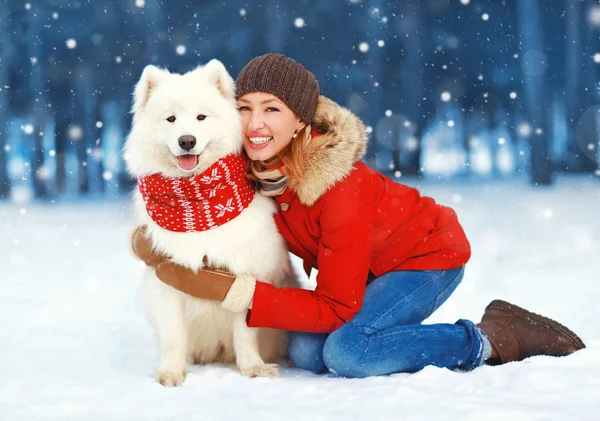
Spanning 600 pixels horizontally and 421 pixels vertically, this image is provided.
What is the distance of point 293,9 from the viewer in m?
9.70

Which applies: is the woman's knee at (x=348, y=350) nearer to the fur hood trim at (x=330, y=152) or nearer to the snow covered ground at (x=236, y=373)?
the snow covered ground at (x=236, y=373)

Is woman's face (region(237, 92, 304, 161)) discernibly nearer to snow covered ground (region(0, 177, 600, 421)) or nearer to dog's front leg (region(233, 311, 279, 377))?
dog's front leg (region(233, 311, 279, 377))

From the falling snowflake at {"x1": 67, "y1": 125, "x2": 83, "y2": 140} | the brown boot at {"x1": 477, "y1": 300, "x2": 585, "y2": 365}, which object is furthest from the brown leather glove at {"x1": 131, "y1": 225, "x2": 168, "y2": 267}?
the falling snowflake at {"x1": 67, "y1": 125, "x2": 83, "y2": 140}

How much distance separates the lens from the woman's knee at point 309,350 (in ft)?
8.07

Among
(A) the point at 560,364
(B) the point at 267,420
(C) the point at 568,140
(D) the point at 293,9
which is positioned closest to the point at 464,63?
(C) the point at 568,140

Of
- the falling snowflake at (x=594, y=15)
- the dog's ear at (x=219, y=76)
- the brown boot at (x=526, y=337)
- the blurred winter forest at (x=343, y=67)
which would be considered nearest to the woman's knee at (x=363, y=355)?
the brown boot at (x=526, y=337)

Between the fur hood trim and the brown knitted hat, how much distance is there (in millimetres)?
95

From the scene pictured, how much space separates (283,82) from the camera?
2.36 meters

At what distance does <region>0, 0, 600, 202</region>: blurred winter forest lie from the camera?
9.63 metres

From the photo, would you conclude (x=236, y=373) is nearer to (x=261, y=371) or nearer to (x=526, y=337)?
(x=261, y=371)

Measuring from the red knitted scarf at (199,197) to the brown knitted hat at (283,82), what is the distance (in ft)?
0.99

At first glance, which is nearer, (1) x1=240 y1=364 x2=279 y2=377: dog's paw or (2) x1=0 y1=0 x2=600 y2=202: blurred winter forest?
(1) x1=240 y1=364 x2=279 y2=377: dog's paw

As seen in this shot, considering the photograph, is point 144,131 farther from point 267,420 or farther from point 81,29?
point 81,29

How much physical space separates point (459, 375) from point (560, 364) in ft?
1.26
